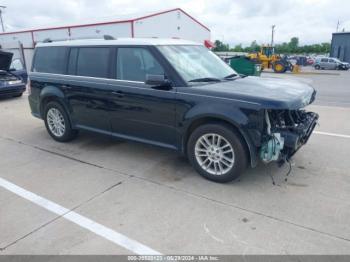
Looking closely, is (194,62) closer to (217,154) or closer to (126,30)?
(217,154)

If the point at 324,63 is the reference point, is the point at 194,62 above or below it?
above

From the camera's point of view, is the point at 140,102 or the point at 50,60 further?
the point at 50,60

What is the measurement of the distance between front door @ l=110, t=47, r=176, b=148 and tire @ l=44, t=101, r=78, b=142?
129 cm

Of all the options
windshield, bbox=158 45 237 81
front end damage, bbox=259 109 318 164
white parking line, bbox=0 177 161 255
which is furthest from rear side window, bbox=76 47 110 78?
front end damage, bbox=259 109 318 164

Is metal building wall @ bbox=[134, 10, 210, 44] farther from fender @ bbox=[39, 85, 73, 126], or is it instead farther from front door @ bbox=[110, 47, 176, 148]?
front door @ bbox=[110, 47, 176, 148]

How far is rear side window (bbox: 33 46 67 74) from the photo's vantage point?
543cm

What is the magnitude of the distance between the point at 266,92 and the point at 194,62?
4.07ft

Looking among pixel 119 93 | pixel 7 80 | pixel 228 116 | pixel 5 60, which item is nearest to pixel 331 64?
pixel 5 60

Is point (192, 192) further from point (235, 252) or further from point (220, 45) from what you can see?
point (220, 45)

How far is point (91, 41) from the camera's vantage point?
5109mm

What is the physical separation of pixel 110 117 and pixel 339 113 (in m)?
6.17

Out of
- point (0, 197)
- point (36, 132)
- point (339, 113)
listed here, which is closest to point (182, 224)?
point (0, 197)

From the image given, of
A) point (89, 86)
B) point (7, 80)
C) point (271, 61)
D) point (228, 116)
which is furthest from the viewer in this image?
point (271, 61)

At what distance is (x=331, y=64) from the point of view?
1347 inches
